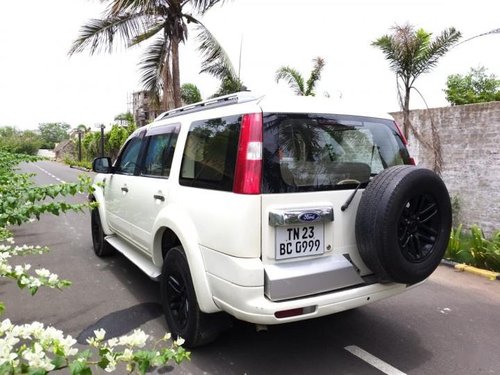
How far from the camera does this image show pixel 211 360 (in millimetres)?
3146

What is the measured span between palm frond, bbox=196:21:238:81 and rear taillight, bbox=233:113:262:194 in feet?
32.2

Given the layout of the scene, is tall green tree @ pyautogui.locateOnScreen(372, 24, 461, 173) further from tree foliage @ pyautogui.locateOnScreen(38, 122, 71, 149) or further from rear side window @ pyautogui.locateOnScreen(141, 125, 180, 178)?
tree foliage @ pyautogui.locateOnScreen(38, 122, 71, 149)

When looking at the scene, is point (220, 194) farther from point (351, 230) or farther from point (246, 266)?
point (351, 230)

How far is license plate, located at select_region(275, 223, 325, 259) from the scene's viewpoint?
8.79ft

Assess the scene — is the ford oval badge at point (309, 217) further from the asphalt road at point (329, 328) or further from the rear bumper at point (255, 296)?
the asphalt road at point (329, 328)

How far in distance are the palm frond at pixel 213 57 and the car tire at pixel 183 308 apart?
9.59 m

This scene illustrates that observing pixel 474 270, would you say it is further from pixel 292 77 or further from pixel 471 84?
pixel 471 84

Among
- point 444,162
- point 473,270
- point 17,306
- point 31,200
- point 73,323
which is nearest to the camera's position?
point 31,200

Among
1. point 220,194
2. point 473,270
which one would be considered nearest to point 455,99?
point 473,270

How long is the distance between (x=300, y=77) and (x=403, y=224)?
439 inches

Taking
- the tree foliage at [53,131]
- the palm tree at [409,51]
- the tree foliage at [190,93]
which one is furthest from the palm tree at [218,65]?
the tree foliage at [53,131]

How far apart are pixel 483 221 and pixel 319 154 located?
5303 mm

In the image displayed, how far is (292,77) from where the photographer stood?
13.3 m

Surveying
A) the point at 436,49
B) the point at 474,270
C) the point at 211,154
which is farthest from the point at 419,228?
the point at 436,49
